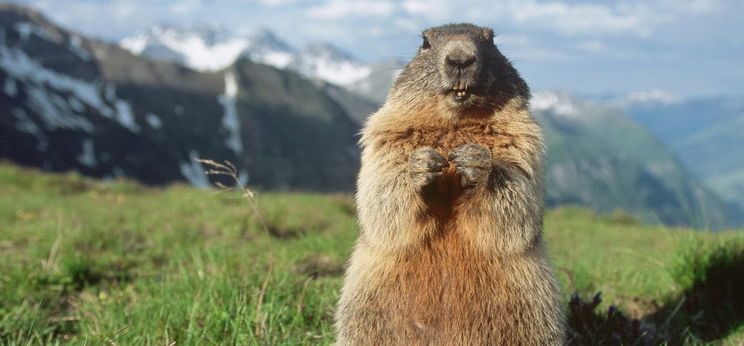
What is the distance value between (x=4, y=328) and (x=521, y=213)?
3.38 m

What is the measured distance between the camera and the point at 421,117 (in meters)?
3.34

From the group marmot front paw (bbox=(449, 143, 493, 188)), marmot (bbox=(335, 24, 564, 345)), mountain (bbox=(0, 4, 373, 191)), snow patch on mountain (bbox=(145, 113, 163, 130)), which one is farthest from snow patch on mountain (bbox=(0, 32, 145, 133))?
marmot front paw (bbox=(449, 143, 493, 188))

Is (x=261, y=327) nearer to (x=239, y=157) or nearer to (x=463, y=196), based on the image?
(x=463, y=196)

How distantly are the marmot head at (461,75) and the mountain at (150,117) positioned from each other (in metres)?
74.8

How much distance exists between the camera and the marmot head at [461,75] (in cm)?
317

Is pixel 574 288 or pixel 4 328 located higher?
pixel 4 328

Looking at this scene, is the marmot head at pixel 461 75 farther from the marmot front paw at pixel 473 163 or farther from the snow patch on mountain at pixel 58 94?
the snow patch on mountain at pixel 58 94

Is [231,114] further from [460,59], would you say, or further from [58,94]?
[460,59]

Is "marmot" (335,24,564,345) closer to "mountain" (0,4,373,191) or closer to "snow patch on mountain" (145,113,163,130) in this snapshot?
"mountain" (0,4,373,191)

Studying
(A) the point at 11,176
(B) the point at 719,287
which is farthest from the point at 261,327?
(A) the point at 11,176

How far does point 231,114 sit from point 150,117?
21767mm

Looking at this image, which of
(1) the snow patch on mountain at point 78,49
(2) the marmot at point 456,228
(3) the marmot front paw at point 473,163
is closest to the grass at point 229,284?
(2) the marmot at point 456,228

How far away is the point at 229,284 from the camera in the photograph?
406 cm

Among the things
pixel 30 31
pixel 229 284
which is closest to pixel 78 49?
pixel 30 31
